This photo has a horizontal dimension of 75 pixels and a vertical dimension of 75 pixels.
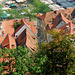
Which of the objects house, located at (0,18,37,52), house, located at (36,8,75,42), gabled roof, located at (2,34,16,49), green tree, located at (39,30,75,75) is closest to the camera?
green tree, located at (39,30,75,75)

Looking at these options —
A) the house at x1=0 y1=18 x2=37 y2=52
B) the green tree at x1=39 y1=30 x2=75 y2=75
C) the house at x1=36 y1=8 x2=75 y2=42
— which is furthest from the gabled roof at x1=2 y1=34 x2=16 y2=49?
the house at x1=36 y1=8 x2=75 y2=42

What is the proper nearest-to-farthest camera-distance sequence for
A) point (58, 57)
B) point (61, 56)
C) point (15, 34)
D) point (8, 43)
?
point (61, 56) < point (58, 57) < point (8, 43) < point (15, 34)

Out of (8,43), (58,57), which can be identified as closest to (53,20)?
(8,43)

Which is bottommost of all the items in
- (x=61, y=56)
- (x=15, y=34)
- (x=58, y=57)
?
(x=58, y=57)

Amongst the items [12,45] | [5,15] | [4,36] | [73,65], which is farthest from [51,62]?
[5,15]

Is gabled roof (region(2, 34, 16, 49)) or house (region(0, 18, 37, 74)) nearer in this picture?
gabled roof (region(2, 34, 16, 49))

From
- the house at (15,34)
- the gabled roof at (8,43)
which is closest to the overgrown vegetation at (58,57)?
the house at (15,34)

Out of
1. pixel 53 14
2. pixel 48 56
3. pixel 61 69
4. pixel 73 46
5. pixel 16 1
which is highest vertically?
pixel 16 1

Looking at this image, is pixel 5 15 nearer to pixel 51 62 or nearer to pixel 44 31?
pixel 44 31

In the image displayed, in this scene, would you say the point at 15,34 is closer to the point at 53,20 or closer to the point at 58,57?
the point at 53,20

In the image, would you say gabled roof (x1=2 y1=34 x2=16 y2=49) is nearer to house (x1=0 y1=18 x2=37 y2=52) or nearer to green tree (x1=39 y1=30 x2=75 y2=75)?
house (x1=0 y1=18 x2=37 y2=52)

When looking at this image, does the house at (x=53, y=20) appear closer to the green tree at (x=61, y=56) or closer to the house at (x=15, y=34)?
the house at (x=15, y=34)
